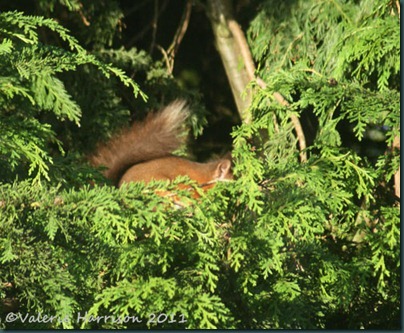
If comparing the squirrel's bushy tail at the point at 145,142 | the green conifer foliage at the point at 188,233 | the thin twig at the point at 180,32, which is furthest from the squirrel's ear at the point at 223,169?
Answer: the green conifer foliage at the point at 188,233

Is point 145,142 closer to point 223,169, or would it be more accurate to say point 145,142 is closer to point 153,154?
point 153,154

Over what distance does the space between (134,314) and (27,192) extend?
39 centimetres

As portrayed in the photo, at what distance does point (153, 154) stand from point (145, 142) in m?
0.12

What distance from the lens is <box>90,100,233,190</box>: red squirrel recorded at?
3.91 metres

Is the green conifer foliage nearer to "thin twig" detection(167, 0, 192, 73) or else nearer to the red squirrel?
the red squirrel

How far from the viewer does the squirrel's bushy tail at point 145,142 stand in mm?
3910

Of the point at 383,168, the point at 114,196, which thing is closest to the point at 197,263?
the point at 114,196

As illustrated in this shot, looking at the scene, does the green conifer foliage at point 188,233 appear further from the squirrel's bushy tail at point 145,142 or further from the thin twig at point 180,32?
the thin twig at point 180,32

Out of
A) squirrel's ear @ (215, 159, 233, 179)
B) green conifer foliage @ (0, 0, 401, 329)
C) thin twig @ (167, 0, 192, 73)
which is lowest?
squirrel's ear @ (215, 159, 233, 179)

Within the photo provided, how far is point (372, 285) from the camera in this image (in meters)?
2.65

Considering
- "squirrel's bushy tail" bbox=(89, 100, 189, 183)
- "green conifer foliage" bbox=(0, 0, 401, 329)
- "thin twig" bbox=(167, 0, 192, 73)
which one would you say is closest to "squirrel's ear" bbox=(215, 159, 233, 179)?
"squirrel's bushy tail" bbox=(89, 100, 189, 183)

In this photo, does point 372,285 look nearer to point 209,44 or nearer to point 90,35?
point 90,35

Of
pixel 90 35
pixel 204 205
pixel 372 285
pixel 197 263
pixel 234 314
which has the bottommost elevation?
pixel 372 285

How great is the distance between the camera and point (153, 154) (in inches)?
169
